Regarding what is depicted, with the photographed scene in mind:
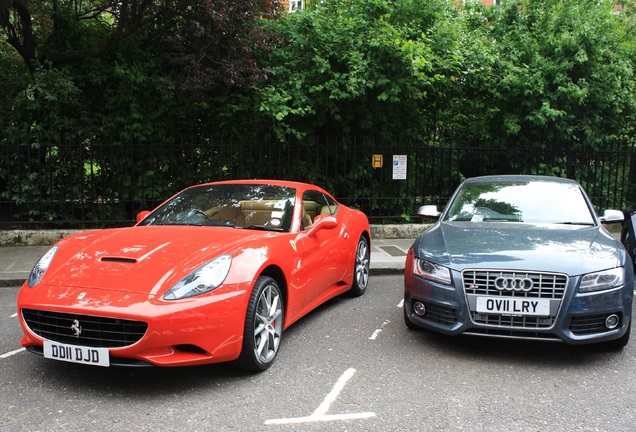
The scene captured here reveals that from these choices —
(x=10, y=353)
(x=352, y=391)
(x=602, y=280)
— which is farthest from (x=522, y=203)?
(x=10, y=353)

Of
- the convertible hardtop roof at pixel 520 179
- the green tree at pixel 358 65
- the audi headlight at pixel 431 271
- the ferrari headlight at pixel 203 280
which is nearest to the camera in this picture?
the ferrari headlight at pixel 203 280

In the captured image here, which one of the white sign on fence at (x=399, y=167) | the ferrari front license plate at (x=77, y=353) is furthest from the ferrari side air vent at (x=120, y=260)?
the white sign on fence at (x=399, y=167)

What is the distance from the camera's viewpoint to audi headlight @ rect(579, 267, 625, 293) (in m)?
3.66

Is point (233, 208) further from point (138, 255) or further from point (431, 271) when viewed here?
point (431, 271)

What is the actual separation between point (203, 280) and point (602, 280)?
9.29 ft

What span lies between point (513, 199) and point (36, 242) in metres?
7.52

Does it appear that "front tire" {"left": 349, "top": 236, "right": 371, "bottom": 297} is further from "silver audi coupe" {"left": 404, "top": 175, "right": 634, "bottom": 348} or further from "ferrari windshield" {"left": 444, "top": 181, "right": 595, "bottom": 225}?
"silver audi coupe" {"left": 404, "top": 175, "right": 634, "bottom": 348}

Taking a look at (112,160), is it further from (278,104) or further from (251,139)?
(278,104)

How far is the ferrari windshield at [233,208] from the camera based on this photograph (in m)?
4.46

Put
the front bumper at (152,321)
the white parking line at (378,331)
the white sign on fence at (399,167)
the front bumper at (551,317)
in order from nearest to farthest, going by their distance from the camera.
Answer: the front bumper at (152,321), the front bumper at (551,317), the white parking line at (378,331), the white sign on fence at (399,167)

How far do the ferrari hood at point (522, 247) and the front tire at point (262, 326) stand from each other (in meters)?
1.28

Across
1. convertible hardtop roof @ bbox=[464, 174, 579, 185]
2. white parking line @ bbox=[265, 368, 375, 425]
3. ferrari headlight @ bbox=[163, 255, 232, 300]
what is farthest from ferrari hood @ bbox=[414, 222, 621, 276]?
ferrari headlight @ bbox=[163, 255, 232, 300]

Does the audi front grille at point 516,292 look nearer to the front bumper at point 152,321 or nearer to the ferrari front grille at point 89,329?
the front bumper at point 152,321

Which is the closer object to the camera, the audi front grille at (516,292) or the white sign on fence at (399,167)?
the audi front grille at (516,292)
